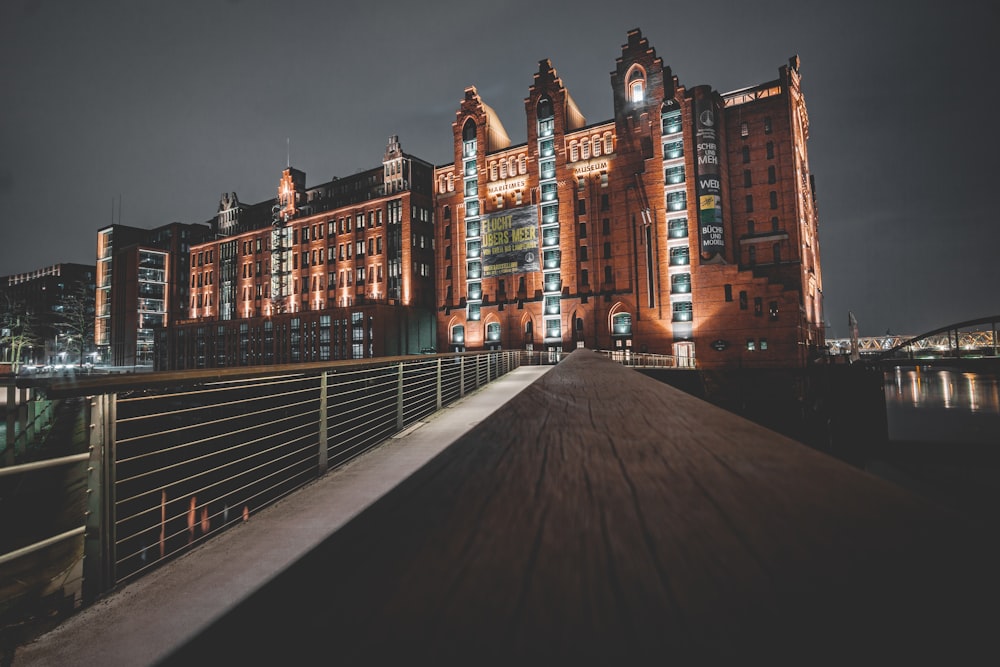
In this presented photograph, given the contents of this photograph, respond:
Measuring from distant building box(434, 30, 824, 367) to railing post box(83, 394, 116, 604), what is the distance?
42.9 m

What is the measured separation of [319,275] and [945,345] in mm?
122618

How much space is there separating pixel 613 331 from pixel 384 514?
47352 mm

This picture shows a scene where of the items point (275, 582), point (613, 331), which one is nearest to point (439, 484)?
point (275, 582)

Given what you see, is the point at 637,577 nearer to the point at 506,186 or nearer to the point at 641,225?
the point at 641,225

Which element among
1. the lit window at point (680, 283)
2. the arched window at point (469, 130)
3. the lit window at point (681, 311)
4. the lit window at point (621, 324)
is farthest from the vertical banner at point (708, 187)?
the arched window at point (469, 130)

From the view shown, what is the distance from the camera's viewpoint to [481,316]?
174 ft

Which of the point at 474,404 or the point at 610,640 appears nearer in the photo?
the point at 610,640

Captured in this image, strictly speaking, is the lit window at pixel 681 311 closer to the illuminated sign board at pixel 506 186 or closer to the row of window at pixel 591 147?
the row of window at pixel 591 147

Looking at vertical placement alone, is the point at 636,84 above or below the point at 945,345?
above

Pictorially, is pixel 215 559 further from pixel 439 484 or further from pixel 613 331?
pixel 613 331

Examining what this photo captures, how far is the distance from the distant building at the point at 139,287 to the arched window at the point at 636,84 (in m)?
80.0

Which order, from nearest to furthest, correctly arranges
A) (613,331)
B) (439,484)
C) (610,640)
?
1. (610,640)
2. (439,484)
3. (613,331)

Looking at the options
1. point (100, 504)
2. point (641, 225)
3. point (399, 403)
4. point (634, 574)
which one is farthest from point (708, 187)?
point (634, 574)

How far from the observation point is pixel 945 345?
3735 inches
